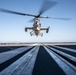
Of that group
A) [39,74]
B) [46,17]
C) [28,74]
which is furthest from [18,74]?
[46,17]

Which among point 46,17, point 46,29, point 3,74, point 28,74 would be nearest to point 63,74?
point 28,74

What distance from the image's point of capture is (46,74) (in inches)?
428

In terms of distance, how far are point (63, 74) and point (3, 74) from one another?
3.62m

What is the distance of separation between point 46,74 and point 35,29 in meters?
32.8

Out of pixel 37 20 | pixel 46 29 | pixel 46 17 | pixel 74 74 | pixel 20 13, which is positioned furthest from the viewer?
pixel 46 29

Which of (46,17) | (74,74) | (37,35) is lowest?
(74,74)

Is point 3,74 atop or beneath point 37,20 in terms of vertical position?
beneath

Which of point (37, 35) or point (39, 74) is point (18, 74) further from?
point (37, 35)

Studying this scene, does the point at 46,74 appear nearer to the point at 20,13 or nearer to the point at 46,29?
the point at 20,13

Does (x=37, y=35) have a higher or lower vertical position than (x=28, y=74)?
higher

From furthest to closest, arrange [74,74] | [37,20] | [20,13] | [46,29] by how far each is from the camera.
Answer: [46,29] < [37,20] < [20,13] < [74,74]

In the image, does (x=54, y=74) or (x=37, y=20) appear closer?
(x=54, y=74)

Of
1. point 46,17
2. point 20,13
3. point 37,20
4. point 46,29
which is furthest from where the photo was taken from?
point 46,29

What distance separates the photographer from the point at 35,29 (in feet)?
142
